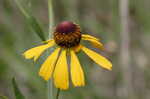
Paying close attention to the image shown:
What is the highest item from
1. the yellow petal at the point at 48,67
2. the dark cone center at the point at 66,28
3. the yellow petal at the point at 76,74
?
the dark cone center at the point at 66,28

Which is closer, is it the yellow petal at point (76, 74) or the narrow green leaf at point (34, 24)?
the yellow petal at point (76, 74)

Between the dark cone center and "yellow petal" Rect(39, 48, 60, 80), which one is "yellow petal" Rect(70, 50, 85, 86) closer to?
"yellow petal" Rect(39, 48, 60, 80)

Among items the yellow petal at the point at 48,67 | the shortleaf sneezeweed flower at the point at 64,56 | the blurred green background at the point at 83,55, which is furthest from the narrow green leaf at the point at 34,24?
the blurred green background at the point at 83,55

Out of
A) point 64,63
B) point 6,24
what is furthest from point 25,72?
point 64,63

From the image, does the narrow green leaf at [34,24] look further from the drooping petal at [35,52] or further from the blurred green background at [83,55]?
the blurred green background at [83,55]

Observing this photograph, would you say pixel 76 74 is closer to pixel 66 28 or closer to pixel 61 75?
pixel 61 75

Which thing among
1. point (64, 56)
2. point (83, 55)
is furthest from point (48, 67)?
point (83, 55)

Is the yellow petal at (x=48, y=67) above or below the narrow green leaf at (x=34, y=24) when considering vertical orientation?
below

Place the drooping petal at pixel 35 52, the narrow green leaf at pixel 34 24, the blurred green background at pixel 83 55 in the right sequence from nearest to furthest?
the drooping petal at pixel 35 52 → the narrow green leaf at pixel 34 24 → the blurred green background at pixel 83 55
